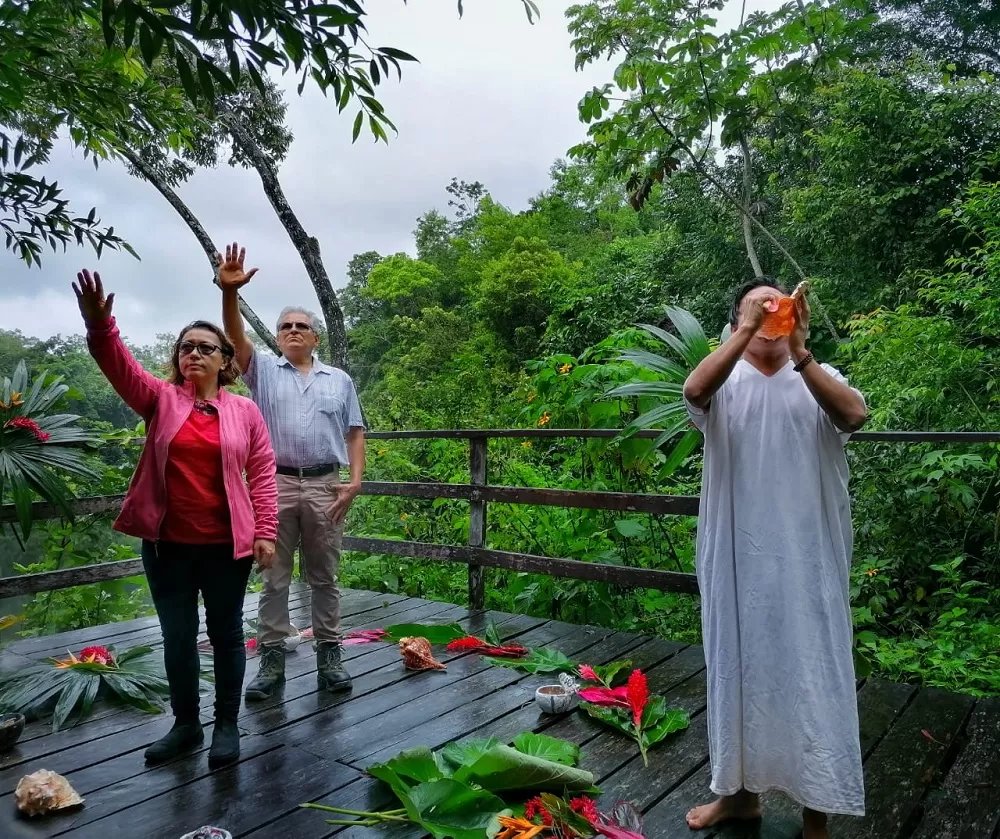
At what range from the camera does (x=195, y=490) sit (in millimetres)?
2082

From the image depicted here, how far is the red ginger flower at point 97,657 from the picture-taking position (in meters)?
2.76

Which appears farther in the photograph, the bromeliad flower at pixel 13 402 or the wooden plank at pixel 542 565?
the wooden plank at pixel 542 565

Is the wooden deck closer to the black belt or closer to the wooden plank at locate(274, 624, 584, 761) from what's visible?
the wooden plank at locate(274, 624, 584, 761)

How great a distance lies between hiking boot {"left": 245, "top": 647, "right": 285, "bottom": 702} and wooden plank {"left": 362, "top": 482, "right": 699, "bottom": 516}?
4.37ft

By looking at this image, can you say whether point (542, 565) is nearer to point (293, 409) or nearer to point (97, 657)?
point (293, 409)

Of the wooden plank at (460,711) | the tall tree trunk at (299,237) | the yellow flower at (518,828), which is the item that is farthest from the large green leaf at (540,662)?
the tall tree trunk at (299,237)

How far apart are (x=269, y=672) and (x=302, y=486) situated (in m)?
0.75

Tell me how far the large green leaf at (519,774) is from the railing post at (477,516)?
1978 millimetres

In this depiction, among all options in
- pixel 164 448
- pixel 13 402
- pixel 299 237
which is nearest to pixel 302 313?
pixel 164 448

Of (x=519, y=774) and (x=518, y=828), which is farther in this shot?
(x=519, y=774)

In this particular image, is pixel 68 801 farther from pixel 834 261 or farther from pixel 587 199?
pixel 587 199

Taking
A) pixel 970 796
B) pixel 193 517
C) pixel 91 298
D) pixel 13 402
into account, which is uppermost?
pixel 91 298

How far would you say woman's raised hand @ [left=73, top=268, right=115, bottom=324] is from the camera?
1835mm

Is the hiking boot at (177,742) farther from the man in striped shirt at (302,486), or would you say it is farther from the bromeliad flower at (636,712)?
the bromeliad flower at (636,712)
